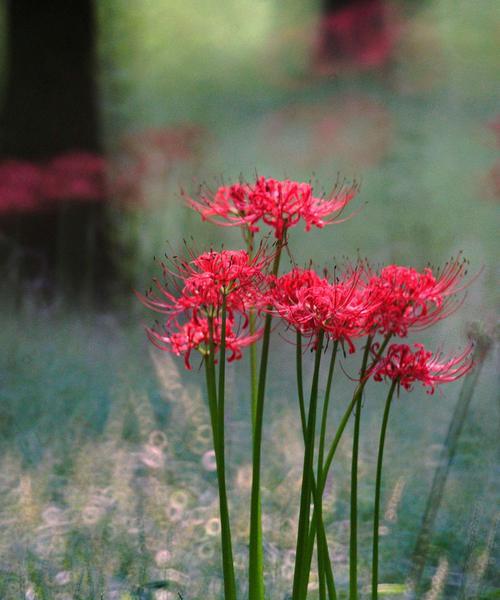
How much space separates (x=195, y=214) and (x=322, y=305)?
2.06m

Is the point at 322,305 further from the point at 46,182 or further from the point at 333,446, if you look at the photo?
the point at 46,182

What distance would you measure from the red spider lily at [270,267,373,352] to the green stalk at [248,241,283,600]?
0.04 metres

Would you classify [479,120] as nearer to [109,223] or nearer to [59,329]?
[109,223]

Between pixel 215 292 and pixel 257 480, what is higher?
pixel 215 292

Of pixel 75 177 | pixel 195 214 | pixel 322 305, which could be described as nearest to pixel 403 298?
pixel 322 305

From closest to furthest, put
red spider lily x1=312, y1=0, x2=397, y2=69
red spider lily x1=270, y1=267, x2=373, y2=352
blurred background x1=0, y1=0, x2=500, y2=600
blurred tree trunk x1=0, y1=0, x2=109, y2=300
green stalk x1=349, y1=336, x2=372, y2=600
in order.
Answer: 1. red spider lily x1=270, y1=267, x2=373, y2=352
2. green stalk x1=349, y1=336, x2=372, y2=600
3. blurred background x1=0, y1=0, x2=500, y2=600
4. red spider lily x1=312, y1=0, x2=397, y2=69
5. blurred tree trunk x1=0, y1=0, x2=109, y2=300

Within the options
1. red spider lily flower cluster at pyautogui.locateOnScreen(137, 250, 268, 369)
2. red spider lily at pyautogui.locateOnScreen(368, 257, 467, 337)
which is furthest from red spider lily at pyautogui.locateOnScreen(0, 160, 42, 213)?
red spider lily at pyautogui.locateOnScreen(368, 257, 467, 337)

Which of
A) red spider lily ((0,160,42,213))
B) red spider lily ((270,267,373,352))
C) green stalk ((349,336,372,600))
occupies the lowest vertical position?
green stalk ((349,336,372,600))

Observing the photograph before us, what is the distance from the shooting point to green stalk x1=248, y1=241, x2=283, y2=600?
138cm

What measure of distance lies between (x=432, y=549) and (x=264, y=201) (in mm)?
1361

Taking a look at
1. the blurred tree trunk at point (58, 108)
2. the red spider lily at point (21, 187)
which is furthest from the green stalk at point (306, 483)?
the red spider lily at point (21, 187)

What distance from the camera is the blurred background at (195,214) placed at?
8.75 feet

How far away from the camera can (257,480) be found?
141 cm

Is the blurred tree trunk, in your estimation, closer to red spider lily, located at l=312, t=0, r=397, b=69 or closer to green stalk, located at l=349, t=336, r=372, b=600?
red spider lily, located at l=312, t=0, r=397, b=69
